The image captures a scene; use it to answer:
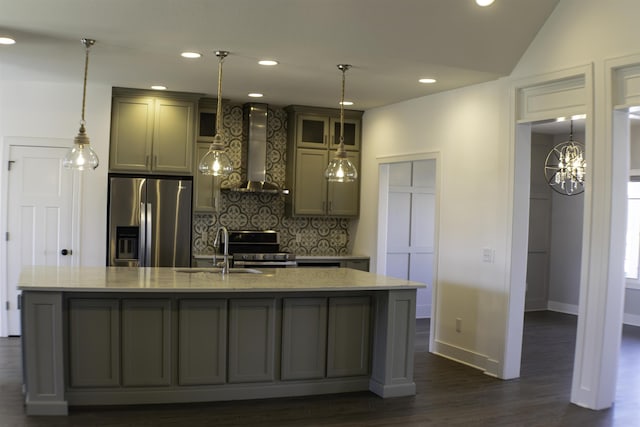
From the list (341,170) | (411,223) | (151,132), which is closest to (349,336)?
(341,170)

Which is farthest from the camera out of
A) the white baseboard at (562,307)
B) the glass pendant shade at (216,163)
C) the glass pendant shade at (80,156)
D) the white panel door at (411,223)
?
the white baseboard at (562,307)

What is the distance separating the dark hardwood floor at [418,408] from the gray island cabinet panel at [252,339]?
22 cm

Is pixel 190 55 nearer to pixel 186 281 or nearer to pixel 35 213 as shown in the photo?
pixel 186 281

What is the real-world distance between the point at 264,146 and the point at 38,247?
284 centimetres

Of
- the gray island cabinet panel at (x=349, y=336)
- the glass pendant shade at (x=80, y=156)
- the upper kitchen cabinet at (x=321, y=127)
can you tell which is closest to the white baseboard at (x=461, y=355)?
the gray island cabinet panel at (x=349, y=336)

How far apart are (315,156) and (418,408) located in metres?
4.06

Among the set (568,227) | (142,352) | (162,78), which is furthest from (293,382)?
(568,227)

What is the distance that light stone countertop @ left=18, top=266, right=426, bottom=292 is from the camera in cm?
430

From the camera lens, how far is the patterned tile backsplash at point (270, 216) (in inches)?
313

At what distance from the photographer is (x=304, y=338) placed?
5012mm

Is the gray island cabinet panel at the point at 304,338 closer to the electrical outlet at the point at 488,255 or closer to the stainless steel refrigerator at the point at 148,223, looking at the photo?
the electrical outlet at the point at 488,255

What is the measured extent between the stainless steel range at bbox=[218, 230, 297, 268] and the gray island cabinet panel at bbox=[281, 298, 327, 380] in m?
2.49

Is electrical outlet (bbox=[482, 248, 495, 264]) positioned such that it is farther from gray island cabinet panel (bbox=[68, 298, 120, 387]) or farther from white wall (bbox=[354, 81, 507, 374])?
gray island cabinet panel (bbox=[68, 298, 120, 387])

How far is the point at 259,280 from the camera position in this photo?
16.2ft
